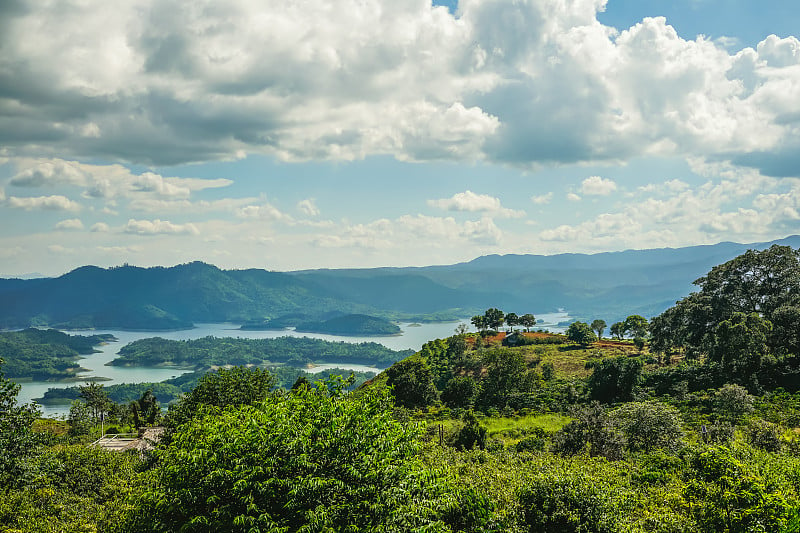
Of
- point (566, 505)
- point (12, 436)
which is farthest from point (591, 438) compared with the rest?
point (12, 436)

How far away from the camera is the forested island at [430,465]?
38.8 feet

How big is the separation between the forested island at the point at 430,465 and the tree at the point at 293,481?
5cm

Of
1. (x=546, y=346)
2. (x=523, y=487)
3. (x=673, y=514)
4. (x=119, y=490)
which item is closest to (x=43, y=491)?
(x=119, y=490)

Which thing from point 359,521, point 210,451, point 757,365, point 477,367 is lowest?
point 477,367

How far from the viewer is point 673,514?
13953 millimetres

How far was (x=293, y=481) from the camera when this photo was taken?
38.0 ft

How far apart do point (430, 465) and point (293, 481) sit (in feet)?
→ 27.3

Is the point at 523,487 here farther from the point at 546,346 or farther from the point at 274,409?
the point at 546,346

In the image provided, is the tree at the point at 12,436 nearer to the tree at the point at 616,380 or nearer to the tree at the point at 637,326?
the tree at the point at 616,380

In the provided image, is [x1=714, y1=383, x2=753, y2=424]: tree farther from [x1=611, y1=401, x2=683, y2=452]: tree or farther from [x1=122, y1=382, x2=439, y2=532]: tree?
[x1=122, y1=382, x2=439, y2=532]: tree

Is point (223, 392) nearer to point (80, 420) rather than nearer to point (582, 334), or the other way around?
point (80, 420)

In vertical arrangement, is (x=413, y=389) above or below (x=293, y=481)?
below

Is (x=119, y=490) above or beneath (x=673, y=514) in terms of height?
beneath

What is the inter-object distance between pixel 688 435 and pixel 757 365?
16.5 meters
